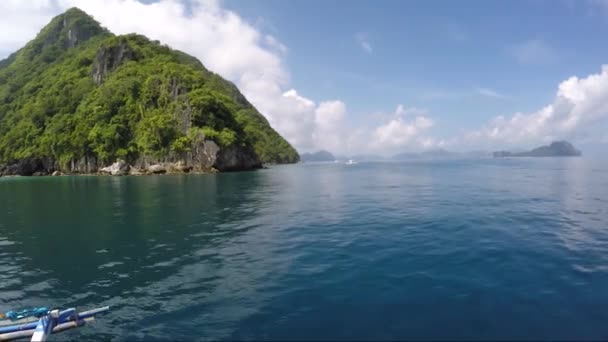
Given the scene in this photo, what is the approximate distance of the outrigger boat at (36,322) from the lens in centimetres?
978

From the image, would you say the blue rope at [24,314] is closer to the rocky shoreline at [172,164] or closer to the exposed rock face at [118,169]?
the rocky shoreline at [172,164]

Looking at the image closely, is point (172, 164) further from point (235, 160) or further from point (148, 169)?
point (235, 160)

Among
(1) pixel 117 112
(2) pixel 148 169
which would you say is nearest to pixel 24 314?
(2) pixel 148 169

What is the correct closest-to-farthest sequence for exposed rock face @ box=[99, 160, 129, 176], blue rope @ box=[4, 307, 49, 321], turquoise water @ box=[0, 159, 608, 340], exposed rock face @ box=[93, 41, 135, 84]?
1. blue rope @ box=[4, 307, 49, 321]
2. turquoise water @ box=[0, 159, 608, 340]
3. exposed rock face @ box=[99, 160, 129, 176]
4. exposed rock face @ box=[93, 41, 135, 84]

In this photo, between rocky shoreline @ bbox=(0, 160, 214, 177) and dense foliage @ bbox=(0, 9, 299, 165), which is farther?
dense foliage @ bbox=(0, 9, 299, 165)

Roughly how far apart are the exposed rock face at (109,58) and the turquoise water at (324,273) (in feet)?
494

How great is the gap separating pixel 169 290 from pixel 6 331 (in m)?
5.09

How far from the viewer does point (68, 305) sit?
1277 cm

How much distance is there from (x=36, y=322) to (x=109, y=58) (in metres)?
179

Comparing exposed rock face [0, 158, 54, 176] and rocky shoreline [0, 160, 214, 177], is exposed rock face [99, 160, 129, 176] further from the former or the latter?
exposed rock face [0, 158, 54, 176]

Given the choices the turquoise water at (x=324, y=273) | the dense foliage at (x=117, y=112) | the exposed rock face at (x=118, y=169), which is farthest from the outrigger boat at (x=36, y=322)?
the exposed rock face at (x=118, y=169)

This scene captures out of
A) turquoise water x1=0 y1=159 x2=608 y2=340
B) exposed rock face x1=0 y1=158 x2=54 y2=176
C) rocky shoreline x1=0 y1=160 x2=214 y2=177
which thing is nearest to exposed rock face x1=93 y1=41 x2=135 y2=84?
exposed rock face x1=0 y1=158 x2=54 y2=176

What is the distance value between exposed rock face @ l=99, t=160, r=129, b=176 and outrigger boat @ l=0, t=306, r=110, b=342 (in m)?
115

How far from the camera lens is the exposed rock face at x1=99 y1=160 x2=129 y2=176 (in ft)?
372
